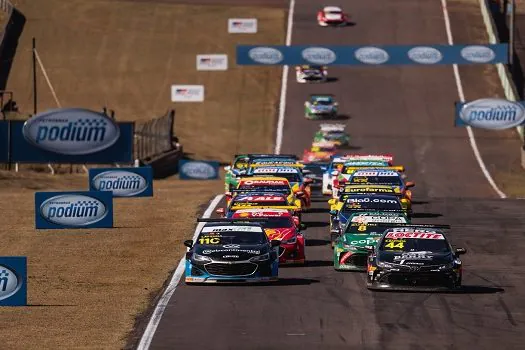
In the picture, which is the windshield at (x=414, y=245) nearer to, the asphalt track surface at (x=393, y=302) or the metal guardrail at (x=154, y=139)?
the asphalt track surface at (x=393, y=302)

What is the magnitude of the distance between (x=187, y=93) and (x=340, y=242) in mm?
54681

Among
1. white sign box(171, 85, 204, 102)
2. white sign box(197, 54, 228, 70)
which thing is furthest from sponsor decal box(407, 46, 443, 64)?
white sign box(171, 85, 204, 102)

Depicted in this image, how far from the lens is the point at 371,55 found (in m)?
79.2

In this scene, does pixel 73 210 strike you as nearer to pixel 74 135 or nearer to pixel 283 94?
pixel 74 135

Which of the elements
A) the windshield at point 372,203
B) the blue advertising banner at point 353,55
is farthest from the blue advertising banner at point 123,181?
the blue advertising banner at point 353,55

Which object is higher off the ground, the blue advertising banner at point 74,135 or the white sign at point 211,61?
the blue advertising banner at point 74,135

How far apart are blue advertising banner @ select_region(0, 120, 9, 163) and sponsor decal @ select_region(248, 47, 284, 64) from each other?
86.0 ft

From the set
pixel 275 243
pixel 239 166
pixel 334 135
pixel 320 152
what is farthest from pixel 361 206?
pixel 334 135

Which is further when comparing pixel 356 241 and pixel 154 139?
pixel 154 139

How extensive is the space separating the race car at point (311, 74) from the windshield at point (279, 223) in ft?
184

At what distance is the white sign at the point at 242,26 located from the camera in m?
96.2

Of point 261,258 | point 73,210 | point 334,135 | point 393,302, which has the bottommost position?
point 334,135

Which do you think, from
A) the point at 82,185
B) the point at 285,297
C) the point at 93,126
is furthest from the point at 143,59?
the point at 285,297

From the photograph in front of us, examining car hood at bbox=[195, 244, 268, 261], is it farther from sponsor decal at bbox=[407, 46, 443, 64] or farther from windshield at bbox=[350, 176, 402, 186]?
sponsor decal at bbox=[407, 46, 443, 64]
